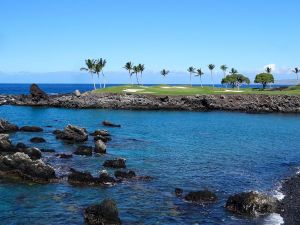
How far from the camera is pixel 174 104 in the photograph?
437ft

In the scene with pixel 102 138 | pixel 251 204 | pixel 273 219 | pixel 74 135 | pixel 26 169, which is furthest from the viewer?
pixel 102 138

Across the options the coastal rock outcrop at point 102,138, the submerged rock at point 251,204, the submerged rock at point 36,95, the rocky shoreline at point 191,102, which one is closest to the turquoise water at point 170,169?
the submerged rock at point 251,204

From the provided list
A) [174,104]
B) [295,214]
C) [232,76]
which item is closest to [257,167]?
[295,214]

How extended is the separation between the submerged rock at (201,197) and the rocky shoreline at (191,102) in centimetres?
9519

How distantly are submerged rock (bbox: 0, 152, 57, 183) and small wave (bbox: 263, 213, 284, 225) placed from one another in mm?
18590

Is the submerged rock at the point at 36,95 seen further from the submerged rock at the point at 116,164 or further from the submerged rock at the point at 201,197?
the submerged rock at the point at 201,197

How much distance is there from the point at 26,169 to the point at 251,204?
1996 centimetres

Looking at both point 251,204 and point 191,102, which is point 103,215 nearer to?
point 251,204

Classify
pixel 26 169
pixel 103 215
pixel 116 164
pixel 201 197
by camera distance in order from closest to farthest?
pixel 103 215 < pixel 201 197 < pixel 26 169 < pixel 116 164

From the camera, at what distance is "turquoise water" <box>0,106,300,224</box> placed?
30.1m

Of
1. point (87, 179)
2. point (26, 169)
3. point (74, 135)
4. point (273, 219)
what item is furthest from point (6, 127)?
point (273, 219)

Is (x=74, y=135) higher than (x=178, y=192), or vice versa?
(x=74, y=135)

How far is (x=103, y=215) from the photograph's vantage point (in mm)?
27516

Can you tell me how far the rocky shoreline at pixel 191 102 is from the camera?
12912 centimetres
